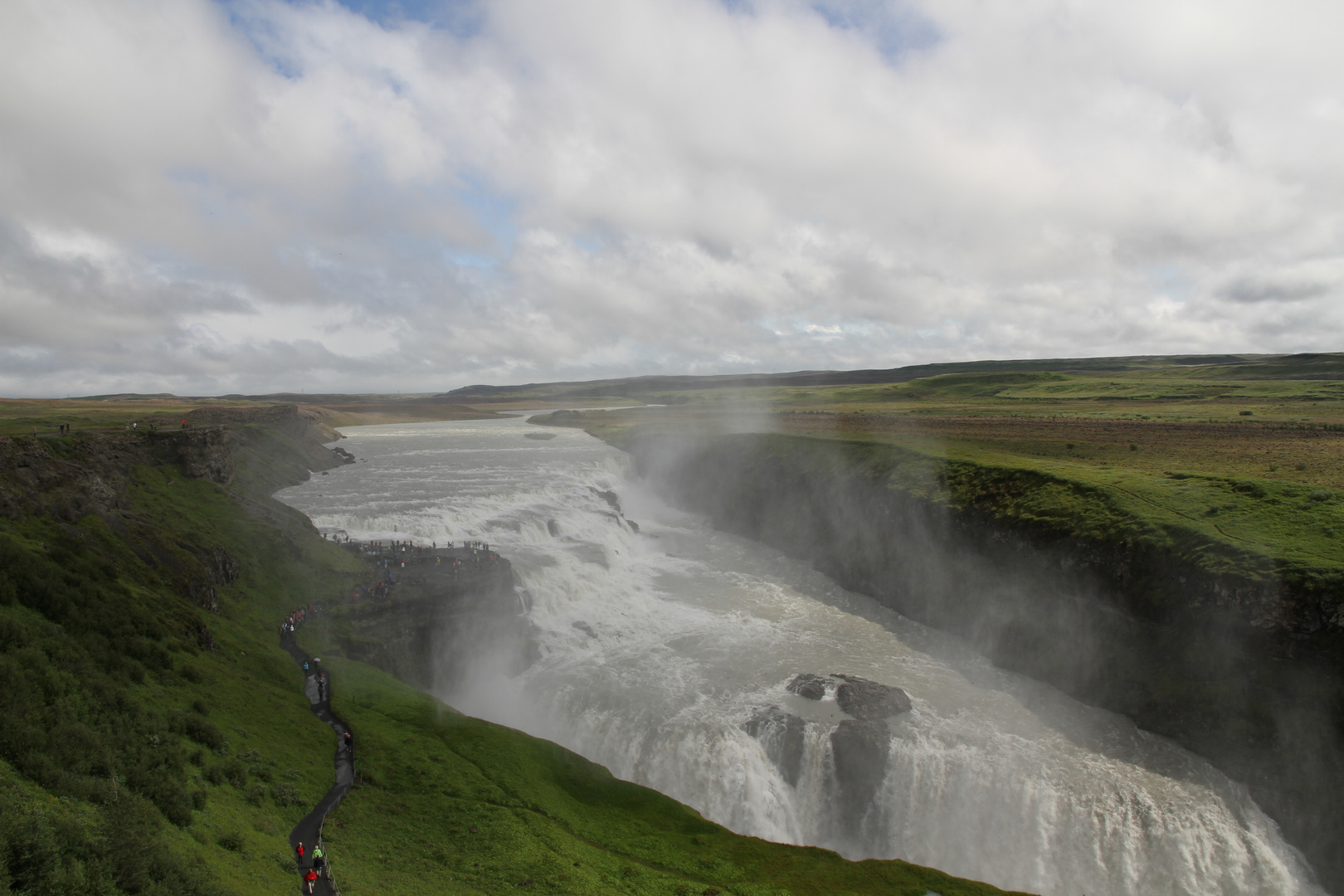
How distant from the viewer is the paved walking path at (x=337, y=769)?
1825 cm

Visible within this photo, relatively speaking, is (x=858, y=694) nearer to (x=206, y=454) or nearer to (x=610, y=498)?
(x=610, y=498)

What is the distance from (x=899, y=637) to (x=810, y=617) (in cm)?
642

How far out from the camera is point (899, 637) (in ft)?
143

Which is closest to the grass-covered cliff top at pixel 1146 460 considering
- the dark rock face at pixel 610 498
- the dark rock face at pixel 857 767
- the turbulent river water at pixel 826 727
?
the turbulent river water at pixel 826 727

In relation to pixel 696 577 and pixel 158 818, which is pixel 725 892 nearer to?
pixel 158 818

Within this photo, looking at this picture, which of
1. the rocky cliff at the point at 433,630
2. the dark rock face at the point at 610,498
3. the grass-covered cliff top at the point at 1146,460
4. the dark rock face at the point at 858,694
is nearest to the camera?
the dark rock face at the point at 858,694

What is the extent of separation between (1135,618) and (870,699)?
15.9 metres

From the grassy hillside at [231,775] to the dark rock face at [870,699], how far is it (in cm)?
879

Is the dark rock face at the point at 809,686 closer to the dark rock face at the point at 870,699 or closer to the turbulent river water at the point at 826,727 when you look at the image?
the turbulent river water at the point at 826,727

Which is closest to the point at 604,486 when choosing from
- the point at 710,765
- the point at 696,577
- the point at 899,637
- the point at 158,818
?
the point at 696,577

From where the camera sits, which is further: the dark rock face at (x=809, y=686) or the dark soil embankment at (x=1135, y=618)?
the dark rock face at (x=809, y=686)

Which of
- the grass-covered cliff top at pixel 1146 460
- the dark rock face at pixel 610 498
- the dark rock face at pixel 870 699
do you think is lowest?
the dark rock face at pixel 870 699

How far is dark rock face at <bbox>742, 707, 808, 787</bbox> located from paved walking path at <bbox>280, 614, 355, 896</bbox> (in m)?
18.1

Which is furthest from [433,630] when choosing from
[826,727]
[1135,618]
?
[1135,618]
